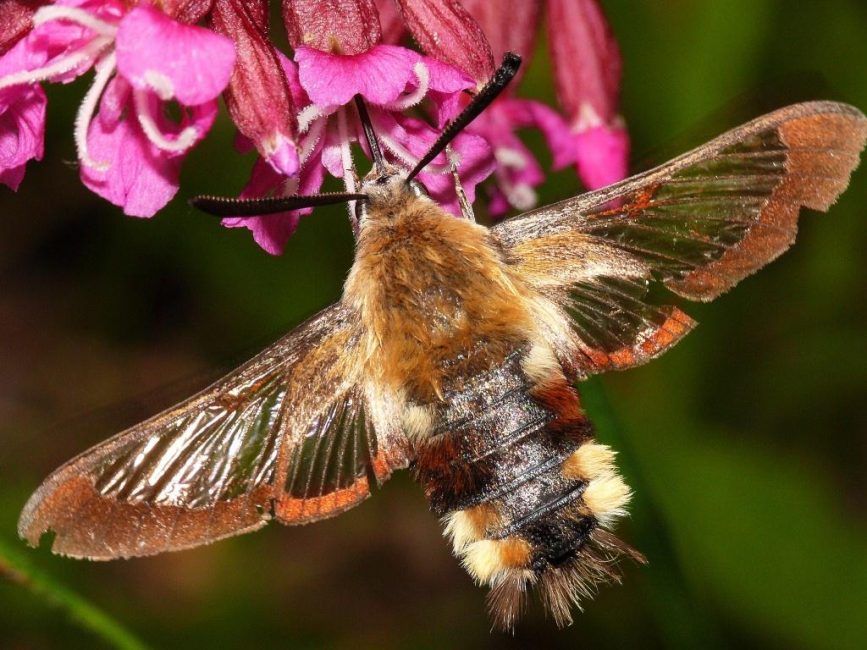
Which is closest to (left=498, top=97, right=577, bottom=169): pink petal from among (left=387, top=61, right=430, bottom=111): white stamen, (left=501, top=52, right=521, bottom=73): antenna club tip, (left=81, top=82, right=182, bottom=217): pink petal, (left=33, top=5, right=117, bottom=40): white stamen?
(left=387, top=61, right=430, bottom=111): white stamen

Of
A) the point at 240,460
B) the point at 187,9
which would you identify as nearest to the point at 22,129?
the point at 187,9

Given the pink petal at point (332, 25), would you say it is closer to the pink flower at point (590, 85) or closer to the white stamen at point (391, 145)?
the white stamen at point (391, 145)

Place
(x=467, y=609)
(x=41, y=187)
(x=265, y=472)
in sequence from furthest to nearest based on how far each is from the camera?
1. (x=41, y=187)
2. (x=467, y=609)
3. (x=265, y=472)

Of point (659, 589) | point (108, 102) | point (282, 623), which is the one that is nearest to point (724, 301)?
point (659, 589)

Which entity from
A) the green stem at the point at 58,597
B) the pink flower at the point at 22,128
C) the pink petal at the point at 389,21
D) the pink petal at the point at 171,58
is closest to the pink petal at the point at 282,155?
the pink petal at the point at 171,58

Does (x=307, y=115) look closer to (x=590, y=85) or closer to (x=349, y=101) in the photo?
(x=349, y=101)

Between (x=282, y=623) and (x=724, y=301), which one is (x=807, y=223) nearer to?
(x=724, y=301)

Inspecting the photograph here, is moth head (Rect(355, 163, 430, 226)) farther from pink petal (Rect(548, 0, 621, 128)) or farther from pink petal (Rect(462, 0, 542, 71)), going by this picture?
pink petal (Rect(548, 0, 621, 128))
